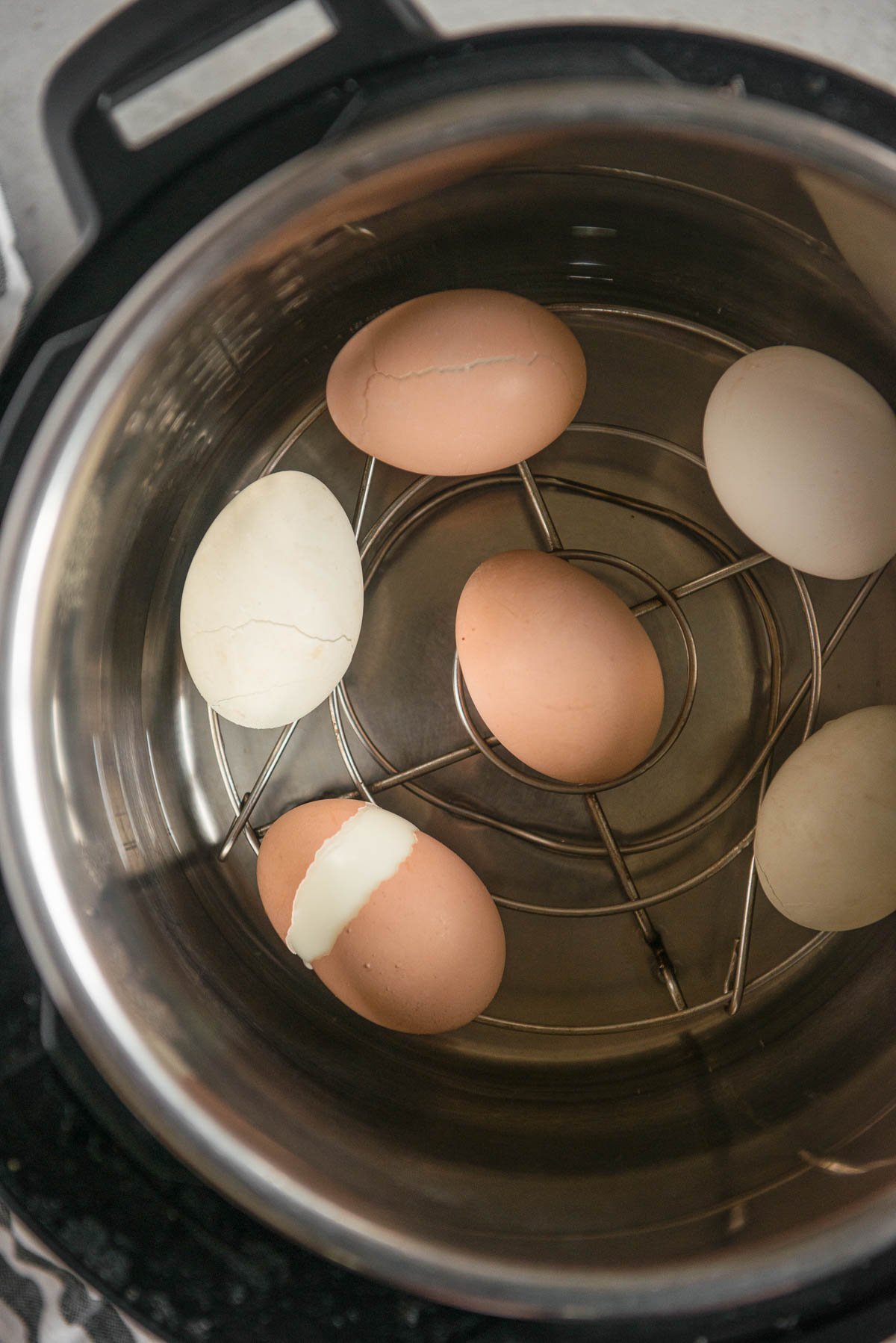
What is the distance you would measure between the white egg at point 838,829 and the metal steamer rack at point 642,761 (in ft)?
0.23

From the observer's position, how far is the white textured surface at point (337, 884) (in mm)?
560

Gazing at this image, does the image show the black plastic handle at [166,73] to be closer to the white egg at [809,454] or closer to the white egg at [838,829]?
the white egg at [809,454]

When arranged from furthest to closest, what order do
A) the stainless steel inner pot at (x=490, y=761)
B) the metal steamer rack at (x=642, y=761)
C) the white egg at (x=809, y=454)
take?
the metal steamer rack at (x=642, y=761) < the white egg at (x=809, y=454) < the stainless steel inner pot at (x=490, y=761)

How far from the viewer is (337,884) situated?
561 millimetres

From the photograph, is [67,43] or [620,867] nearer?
[67,43]

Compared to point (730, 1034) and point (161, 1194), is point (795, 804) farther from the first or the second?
point (161, 1194)

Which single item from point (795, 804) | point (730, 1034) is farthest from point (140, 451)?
point (730, 1034)

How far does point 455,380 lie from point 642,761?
290 millimetres

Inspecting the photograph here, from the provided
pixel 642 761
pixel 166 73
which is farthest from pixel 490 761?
pixel 166 73

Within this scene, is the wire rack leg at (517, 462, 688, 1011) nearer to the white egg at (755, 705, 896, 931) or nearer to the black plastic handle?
the white egg at (755, 705, 896, 931)

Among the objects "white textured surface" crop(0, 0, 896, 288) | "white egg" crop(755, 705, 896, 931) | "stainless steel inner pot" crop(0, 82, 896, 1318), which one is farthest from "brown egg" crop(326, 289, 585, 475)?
"white egg" crop(755, 705, 896, 931)

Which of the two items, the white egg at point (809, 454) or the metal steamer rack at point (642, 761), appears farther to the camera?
the metal steamer rack at point (642, 761)

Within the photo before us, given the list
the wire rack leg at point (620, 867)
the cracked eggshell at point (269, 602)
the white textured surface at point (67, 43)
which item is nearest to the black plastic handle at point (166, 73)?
the white textured surface at point (67, 43)

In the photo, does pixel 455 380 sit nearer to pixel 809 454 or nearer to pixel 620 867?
pixel 809 454
